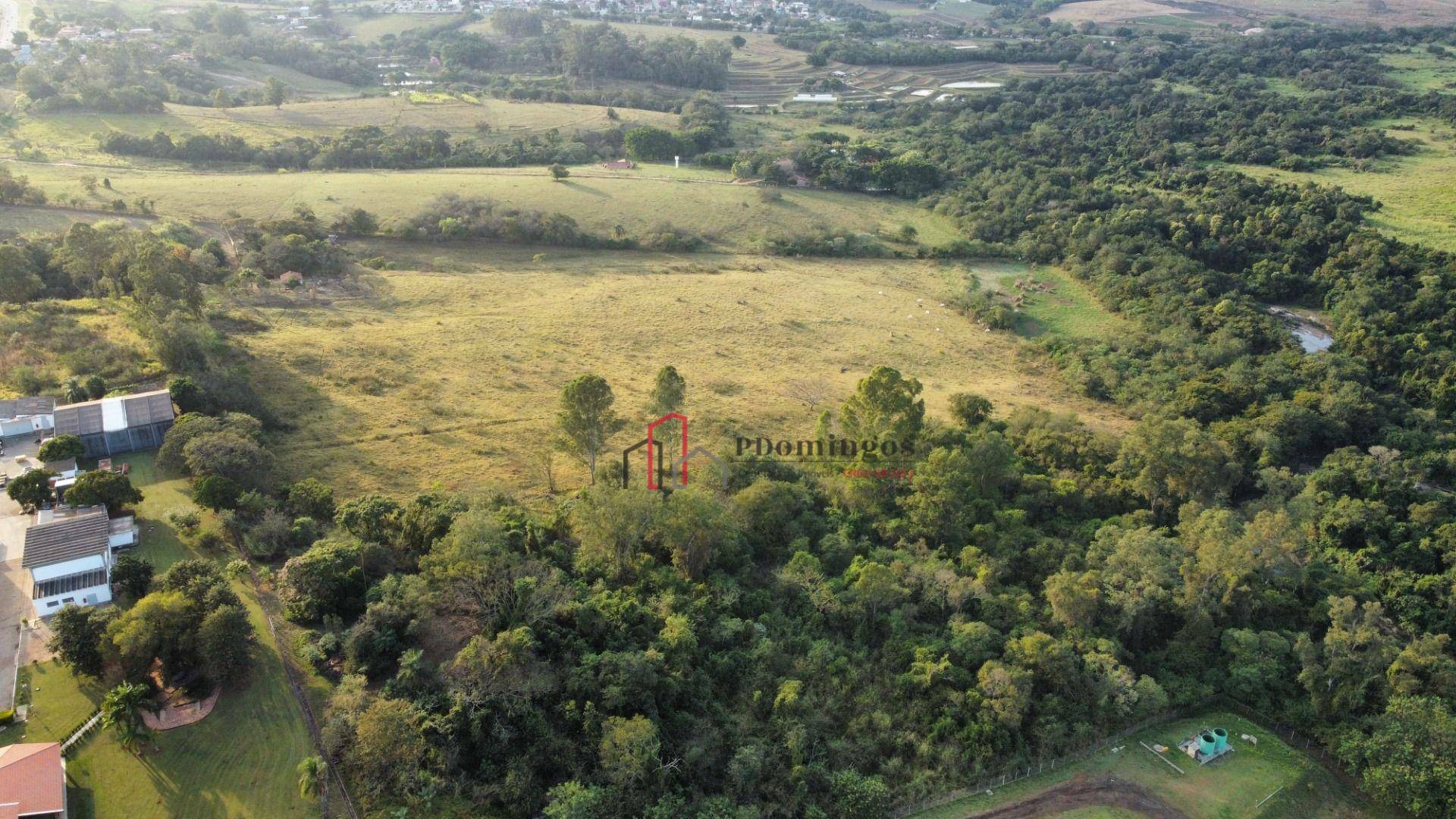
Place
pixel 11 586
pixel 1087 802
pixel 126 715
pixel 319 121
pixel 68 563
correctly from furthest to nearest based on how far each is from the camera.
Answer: pixel 319 121
pixel 11 586
pixel 68 563
pixel 1087 802
pixel 126 715

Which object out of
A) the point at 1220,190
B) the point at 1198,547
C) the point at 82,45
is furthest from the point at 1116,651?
the point at 82,45

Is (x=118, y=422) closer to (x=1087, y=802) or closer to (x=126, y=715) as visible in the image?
(x=126, y=715)

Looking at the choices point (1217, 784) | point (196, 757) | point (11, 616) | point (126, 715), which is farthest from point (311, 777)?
point (1217, 784)

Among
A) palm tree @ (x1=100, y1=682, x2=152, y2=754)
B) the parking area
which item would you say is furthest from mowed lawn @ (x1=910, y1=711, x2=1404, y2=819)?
the parking area

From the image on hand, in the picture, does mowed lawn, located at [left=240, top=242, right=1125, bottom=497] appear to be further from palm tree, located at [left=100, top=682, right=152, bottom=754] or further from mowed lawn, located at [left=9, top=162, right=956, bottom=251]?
palm tree, located at [left=100, top=682, right=152, bottom=754]

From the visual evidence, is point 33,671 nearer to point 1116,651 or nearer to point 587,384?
point 587,384

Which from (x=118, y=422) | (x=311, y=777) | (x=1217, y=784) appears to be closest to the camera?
(x=311, y=777)
